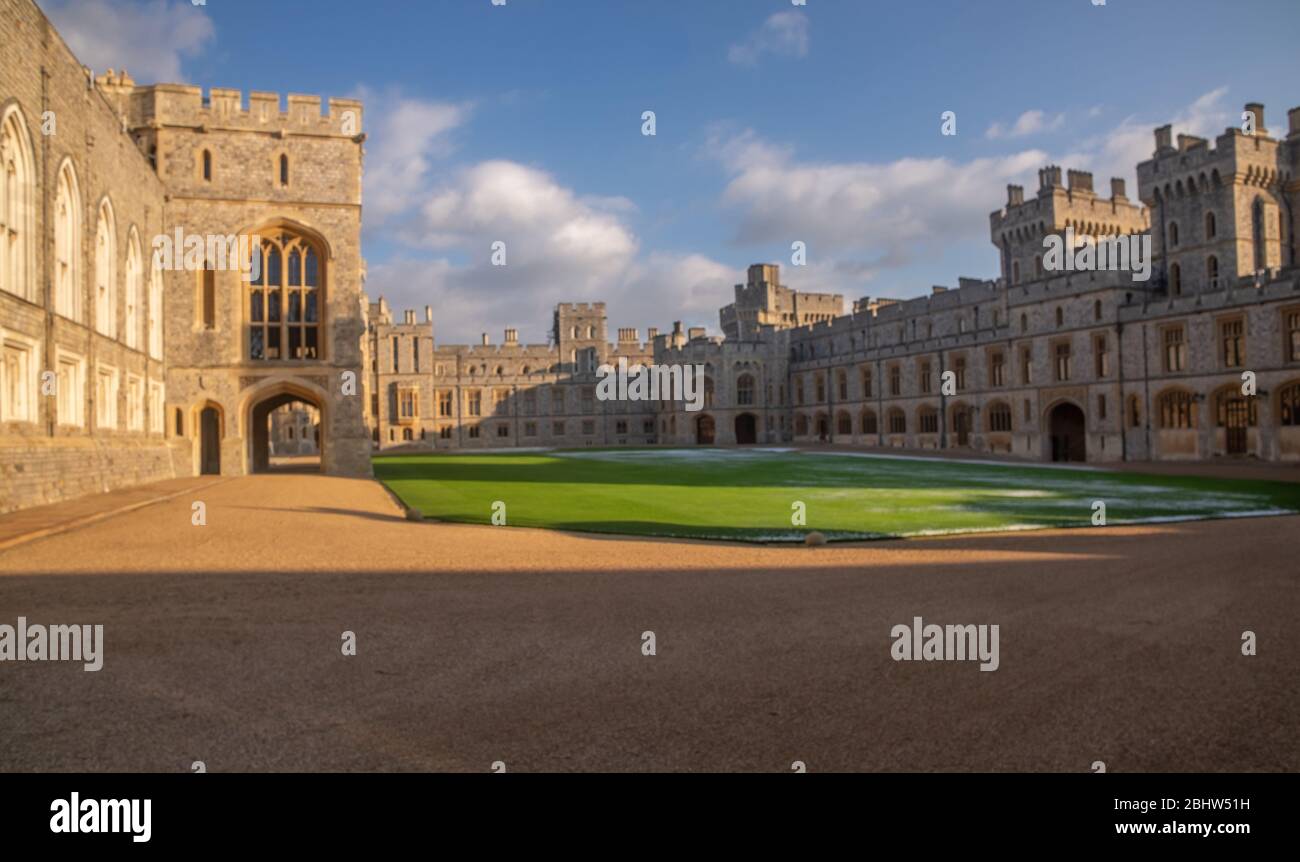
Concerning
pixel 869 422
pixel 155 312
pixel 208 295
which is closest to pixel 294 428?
pixel 208 295

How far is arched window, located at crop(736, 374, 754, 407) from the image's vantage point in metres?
65.4

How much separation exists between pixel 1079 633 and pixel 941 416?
45.7 m

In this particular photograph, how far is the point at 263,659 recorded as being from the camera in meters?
6.14

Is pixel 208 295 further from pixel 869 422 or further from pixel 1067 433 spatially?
pixel 869 422

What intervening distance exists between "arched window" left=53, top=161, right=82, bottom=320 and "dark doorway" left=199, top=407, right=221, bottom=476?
407 inches

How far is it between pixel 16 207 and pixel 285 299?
40.7 ft

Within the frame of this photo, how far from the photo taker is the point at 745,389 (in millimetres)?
65500

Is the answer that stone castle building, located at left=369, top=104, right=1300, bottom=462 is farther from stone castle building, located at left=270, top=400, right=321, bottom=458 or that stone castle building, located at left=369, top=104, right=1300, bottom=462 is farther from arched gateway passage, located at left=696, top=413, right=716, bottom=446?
stone castle building, located at left=270, top=400, right=321, bottom=458

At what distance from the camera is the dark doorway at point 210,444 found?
1192 inches

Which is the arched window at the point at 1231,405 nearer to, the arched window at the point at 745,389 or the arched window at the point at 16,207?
the arched window at the point at 745,389

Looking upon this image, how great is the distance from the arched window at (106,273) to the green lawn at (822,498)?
327 inches

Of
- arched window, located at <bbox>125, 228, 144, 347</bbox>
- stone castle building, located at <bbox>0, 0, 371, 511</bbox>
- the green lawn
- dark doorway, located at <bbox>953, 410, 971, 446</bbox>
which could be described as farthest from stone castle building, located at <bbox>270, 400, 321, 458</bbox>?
dark doorway, located at <bbox>953, 410, 971, 446</bbox>

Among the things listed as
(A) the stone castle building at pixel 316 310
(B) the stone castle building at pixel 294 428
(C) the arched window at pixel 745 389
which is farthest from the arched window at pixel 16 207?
(B) the stone castle building at pixel 294 428
